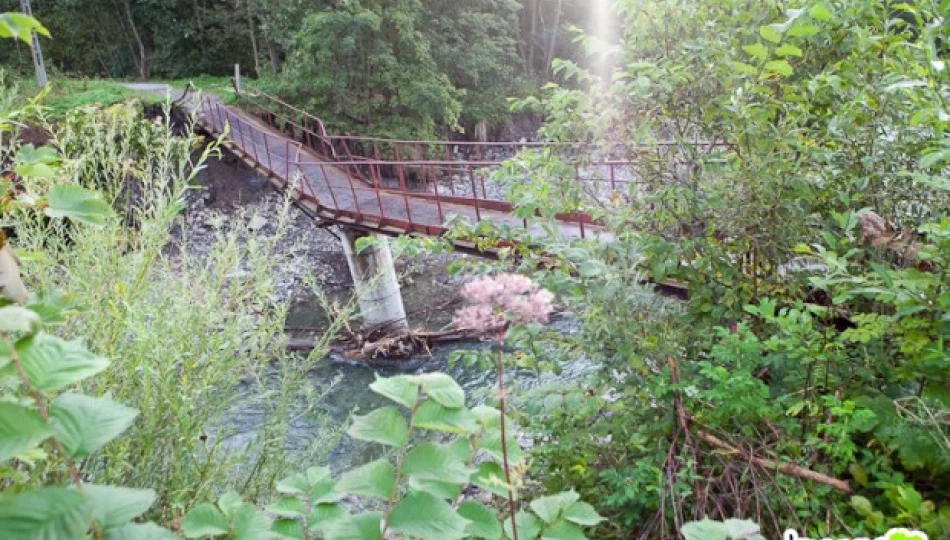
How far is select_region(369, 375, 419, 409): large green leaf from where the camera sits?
0.74 metres

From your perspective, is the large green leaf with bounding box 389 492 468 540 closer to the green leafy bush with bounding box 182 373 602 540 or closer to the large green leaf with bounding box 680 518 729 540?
the green leafy bush with bounding box 182 373 602 540

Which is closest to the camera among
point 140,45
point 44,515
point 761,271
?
point 44,515

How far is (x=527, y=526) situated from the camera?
911mm

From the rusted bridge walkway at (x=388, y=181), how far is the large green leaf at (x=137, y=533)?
175cm

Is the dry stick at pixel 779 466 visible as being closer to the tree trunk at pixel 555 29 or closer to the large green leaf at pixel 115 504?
the large green leaf at pixel 115 504

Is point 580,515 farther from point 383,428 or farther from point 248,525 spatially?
point 248,525

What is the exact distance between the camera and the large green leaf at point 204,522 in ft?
2.71

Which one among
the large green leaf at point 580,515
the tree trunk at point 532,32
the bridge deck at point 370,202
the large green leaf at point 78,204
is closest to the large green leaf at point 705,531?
the large green leaf at point 580,515

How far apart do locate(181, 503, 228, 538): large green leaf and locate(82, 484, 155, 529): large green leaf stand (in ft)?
0.68

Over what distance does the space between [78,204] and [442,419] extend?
0.56 m

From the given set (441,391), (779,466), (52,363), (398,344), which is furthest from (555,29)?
(52,363)

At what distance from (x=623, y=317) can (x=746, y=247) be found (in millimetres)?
627

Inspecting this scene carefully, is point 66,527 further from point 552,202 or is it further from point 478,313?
point 552,202

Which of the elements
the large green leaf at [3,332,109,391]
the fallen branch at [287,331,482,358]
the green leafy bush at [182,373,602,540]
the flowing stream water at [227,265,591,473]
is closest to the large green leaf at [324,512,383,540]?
the green leafy bush at [182,373,602,540]
